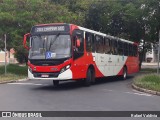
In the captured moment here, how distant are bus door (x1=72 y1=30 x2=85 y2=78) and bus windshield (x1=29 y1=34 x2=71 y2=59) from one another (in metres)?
0.40

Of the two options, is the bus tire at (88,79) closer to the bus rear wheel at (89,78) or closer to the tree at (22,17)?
the bus rear wheel at (89,78)

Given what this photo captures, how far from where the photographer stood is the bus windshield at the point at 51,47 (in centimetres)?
1697

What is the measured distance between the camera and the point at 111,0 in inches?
1336

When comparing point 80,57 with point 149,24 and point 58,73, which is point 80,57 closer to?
point 58,73

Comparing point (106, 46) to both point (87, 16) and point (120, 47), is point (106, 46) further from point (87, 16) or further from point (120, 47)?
point (87, 16)

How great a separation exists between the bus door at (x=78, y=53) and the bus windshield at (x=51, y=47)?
1.32 feet

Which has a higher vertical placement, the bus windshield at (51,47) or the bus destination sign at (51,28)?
the bus destination sign at (51,28)

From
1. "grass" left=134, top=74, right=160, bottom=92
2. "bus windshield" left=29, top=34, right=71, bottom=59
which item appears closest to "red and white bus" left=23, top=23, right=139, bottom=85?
"bus windshield" left=29, top=34, right=71, bottom=59

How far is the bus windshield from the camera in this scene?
55.7 feet

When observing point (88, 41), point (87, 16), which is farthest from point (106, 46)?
point (87, 16)

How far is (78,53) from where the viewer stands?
1780cm

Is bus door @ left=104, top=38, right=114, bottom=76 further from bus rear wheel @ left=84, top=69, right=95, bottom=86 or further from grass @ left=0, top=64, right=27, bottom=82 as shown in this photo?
grass @ left=0, top=64, right=27, bottom=82

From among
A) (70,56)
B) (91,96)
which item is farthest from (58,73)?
(91,96)

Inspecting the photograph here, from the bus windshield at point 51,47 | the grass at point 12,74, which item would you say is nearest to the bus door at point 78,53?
the bus windshield at point 51,47
